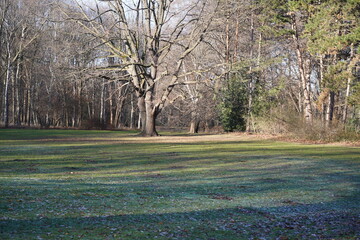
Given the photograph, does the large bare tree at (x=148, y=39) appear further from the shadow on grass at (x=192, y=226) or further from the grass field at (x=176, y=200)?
the shadow on grass at (x=192, y=226)

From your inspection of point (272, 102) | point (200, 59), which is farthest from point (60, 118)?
point (272, 102)

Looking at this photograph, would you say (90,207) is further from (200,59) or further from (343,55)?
(200,59)

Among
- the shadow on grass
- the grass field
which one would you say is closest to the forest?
the grass field

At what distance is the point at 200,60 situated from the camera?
1737 inches

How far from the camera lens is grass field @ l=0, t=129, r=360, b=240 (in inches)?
248

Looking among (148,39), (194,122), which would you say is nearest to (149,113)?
(148,39)

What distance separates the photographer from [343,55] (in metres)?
30.6

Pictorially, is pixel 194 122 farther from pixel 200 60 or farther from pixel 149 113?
pixel 149 113

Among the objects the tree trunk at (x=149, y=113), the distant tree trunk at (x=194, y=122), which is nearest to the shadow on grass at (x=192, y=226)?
the tree trunk at (x=149, y=113)

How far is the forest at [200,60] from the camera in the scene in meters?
28.9

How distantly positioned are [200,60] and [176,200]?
119 ft

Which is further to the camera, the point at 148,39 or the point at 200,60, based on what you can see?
the point at 200,60

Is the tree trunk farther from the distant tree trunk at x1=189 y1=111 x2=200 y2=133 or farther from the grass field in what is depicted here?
the grass field

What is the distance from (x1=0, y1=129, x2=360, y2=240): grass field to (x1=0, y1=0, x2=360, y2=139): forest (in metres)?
14.3
